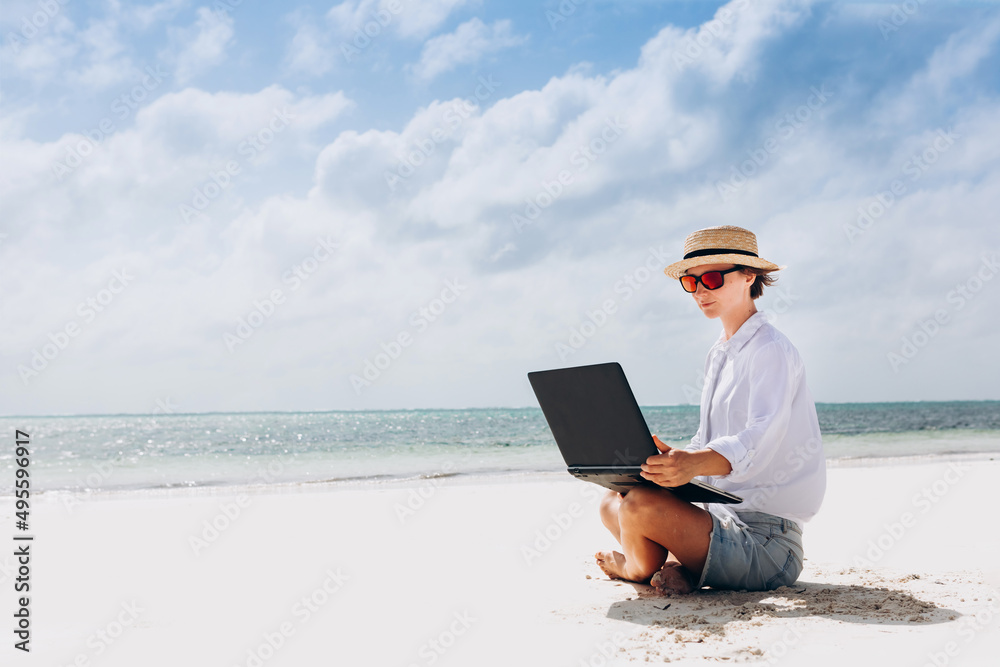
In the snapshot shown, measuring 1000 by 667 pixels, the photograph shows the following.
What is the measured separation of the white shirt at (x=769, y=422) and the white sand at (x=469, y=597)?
16.6 inches

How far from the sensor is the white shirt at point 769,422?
2777 mm

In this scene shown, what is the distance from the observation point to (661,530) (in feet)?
9.53

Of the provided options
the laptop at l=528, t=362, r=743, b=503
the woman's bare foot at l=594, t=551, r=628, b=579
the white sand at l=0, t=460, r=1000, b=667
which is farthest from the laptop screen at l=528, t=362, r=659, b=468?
the woman's bare foot at l=594, t=551, r=628, b=579

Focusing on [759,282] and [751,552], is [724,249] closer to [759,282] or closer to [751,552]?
[759,282]

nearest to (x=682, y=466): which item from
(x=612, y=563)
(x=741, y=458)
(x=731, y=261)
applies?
(x=741, y=458)

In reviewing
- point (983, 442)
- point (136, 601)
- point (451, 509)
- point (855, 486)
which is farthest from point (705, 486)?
point (983, 442)

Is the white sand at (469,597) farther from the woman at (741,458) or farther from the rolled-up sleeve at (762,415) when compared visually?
the rolled-up sleeve at (762,415)

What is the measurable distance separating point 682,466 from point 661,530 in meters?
0.46

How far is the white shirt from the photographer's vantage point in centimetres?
278

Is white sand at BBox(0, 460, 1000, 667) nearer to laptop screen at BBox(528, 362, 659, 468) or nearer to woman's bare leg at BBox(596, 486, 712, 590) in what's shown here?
woman's bare leg at BBox(596, 486, 712, 590)

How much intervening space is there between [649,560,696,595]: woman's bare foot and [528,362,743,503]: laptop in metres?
0.39

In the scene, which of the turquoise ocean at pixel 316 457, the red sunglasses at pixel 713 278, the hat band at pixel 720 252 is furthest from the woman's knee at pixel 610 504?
the turquoise ocean at pixel 316 457

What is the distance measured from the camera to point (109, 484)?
11.6m

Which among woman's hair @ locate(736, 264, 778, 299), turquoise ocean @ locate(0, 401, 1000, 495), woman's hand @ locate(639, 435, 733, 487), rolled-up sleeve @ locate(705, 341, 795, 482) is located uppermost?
woman's hair @ locate(736, 264, 778, 299)
